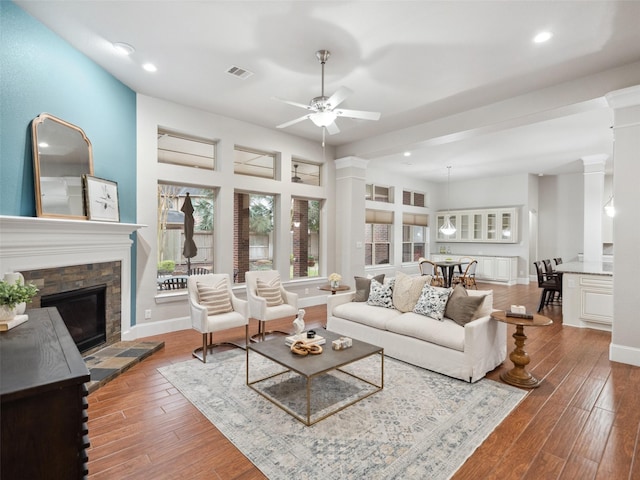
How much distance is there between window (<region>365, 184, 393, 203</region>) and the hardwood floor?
594cm

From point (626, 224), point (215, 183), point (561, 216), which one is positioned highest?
point (215, 183)

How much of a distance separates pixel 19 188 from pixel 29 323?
1.75 m

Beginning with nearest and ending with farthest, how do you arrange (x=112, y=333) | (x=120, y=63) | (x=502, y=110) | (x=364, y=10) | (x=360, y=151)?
(x=364, y=10), (x=120, y=63), (x=112, y=333), (x=502, y=110), (x=360, y=151)

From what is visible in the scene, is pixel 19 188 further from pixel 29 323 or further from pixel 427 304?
pixel 427 304

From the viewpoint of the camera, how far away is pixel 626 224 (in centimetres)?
352

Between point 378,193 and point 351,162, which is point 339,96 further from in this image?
point 378,193

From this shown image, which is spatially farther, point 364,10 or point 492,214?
point 492,214

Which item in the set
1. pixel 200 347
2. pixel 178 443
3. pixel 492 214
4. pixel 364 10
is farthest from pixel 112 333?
pixel 492 214

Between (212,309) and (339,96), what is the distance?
2753mm

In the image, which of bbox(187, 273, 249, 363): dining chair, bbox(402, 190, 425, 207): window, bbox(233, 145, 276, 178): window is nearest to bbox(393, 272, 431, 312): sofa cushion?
bbox(187, 273, 249, 363): dining chair

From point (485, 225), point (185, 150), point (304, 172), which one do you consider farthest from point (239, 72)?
point (485, 225)

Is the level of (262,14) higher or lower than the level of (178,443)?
higher

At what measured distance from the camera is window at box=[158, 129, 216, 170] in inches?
189

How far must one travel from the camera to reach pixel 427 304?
12.2ft
